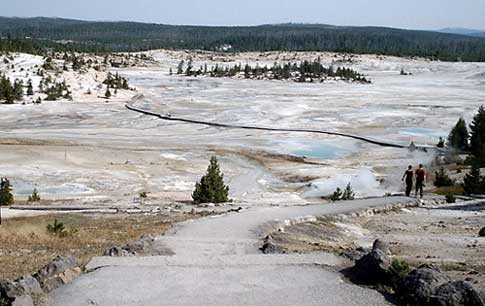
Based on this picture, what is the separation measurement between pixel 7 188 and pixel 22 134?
2418 centimetres

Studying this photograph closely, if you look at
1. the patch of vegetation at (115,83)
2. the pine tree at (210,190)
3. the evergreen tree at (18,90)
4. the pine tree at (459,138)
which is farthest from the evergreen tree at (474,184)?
the patch of vegetation at (115,83)

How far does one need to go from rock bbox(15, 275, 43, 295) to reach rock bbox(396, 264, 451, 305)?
5660 millimetres

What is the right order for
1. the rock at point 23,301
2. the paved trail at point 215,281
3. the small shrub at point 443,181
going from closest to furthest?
the rock at point 23,301 < the paved trail at point 215,281 < the small shrub at point 443,181

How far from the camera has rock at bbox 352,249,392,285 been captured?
11.4 m

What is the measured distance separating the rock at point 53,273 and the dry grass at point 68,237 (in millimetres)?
993

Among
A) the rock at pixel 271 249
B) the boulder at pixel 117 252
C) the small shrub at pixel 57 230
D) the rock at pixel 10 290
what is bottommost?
the small shrub at pixel 57 230

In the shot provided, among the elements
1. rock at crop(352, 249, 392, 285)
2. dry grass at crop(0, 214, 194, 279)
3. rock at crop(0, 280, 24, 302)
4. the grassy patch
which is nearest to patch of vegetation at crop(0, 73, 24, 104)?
the grassy patch

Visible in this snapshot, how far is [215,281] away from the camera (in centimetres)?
1149

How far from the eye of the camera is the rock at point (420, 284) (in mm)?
10133

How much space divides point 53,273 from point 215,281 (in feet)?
8.85

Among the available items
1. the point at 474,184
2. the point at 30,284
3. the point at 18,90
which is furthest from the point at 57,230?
the point at 18,90

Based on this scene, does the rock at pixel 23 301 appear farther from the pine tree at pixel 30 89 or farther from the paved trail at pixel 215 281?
the pine tree at pixel 30 89

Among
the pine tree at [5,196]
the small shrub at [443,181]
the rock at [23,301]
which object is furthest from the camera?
the small shrub at [443,181]

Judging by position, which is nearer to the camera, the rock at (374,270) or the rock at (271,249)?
the rock at (374,270)
